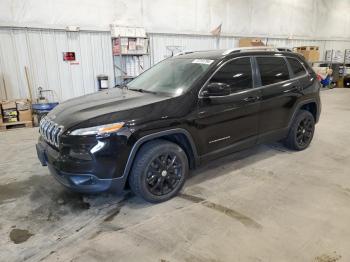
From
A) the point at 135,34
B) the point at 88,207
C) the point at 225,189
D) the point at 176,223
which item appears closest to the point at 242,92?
the point at 225,189

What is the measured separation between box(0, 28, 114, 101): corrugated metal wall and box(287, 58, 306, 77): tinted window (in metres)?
4.84

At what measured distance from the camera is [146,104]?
258 cm

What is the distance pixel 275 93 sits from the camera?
11.3 feet

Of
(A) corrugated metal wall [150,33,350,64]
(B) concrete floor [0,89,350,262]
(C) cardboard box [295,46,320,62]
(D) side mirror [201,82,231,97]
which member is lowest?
(B) concrete floor [0,89,350,262]

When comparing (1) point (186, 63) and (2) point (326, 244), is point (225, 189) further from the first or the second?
(1) point (186, 63)

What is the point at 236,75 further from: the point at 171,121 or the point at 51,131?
the point at 51,131

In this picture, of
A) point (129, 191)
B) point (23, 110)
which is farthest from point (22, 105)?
point (129, 191)

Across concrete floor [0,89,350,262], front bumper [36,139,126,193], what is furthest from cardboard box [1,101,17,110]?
front bumper [36,139,126,193]

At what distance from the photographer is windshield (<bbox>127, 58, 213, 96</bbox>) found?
2.89 m

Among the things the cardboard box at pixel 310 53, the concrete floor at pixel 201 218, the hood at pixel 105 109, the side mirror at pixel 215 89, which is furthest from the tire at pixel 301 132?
the cardboard box at pixel 310 53

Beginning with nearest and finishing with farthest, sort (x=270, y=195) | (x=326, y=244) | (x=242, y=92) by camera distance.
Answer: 1. (x=326, y=244)
2. (x=270, y=195)
3. (x=242, y=92)

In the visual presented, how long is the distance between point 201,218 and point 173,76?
155 cm

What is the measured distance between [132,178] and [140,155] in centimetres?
22

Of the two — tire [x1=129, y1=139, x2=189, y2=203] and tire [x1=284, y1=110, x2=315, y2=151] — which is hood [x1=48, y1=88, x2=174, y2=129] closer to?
tire [x1=129, y1=139, x2=189, y2=203]
